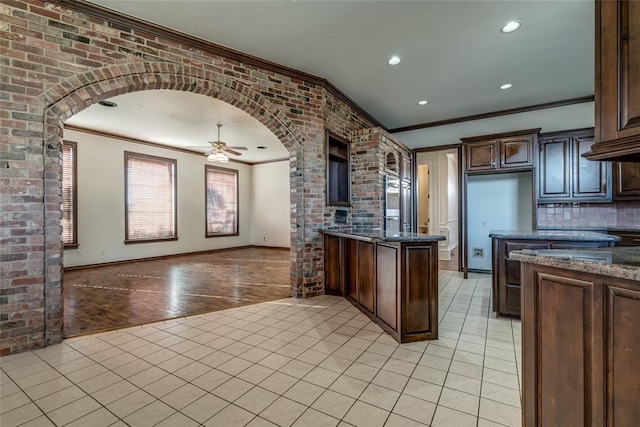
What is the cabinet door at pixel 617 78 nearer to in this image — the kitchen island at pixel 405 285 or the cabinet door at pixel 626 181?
the kitchen island at pixel 405 285

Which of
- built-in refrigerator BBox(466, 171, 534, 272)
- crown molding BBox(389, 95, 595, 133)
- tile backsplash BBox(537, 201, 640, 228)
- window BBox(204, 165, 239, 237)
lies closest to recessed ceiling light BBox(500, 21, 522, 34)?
crown molding BBox(389, 95, 595, 133)

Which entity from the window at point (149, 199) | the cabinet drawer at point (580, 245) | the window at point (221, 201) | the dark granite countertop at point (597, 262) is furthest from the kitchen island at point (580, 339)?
the window at point (221, 201)

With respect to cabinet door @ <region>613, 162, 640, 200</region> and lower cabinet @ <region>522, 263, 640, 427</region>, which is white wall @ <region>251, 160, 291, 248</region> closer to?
cabinet door @ <region>613, 162, 640, 200</region>

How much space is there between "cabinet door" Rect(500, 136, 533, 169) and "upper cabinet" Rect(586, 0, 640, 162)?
416cm

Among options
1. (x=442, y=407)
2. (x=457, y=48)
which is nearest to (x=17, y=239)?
(x=442, y=407)

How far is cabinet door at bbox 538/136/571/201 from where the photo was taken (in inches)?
190

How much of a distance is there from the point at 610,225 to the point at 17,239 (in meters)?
7.46

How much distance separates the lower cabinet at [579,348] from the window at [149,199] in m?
7.70

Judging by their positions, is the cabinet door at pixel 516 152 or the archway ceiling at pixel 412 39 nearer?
the archway ceiling at pixel 412 39

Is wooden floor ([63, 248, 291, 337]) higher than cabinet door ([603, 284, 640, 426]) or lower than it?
lower

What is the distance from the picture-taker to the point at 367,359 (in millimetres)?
2395

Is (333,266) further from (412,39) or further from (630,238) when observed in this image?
(630,238)

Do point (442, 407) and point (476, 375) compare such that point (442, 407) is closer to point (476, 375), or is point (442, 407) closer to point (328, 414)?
point (476, 375)

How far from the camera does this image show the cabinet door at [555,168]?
15.9 feet
